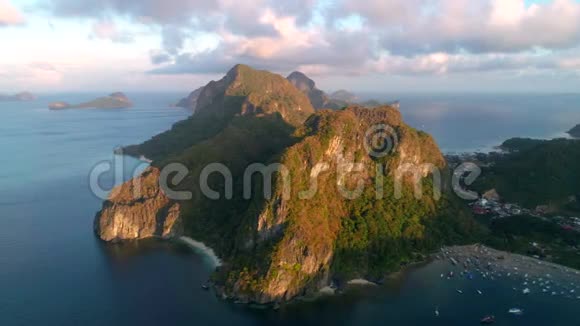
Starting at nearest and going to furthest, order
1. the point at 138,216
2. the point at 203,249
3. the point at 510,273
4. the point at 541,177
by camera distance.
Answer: the point at 510,273 < the point at 203,249 < the point at 138,216 < the point at 541,177

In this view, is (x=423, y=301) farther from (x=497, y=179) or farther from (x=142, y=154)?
(x=142, y=154)

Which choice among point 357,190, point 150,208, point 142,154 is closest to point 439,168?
point 357,190

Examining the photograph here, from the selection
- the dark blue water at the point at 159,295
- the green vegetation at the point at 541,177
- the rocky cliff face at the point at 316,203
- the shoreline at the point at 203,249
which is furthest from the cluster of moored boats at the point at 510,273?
the shoreline at the point at 203,249

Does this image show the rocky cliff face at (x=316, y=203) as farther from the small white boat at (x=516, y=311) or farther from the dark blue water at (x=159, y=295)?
the small white boat at (x=516, y=311)

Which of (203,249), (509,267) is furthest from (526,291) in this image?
(203,249)

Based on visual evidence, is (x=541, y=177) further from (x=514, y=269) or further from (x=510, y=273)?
(x=510, y=273)

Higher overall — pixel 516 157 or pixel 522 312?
pixel 516 157
